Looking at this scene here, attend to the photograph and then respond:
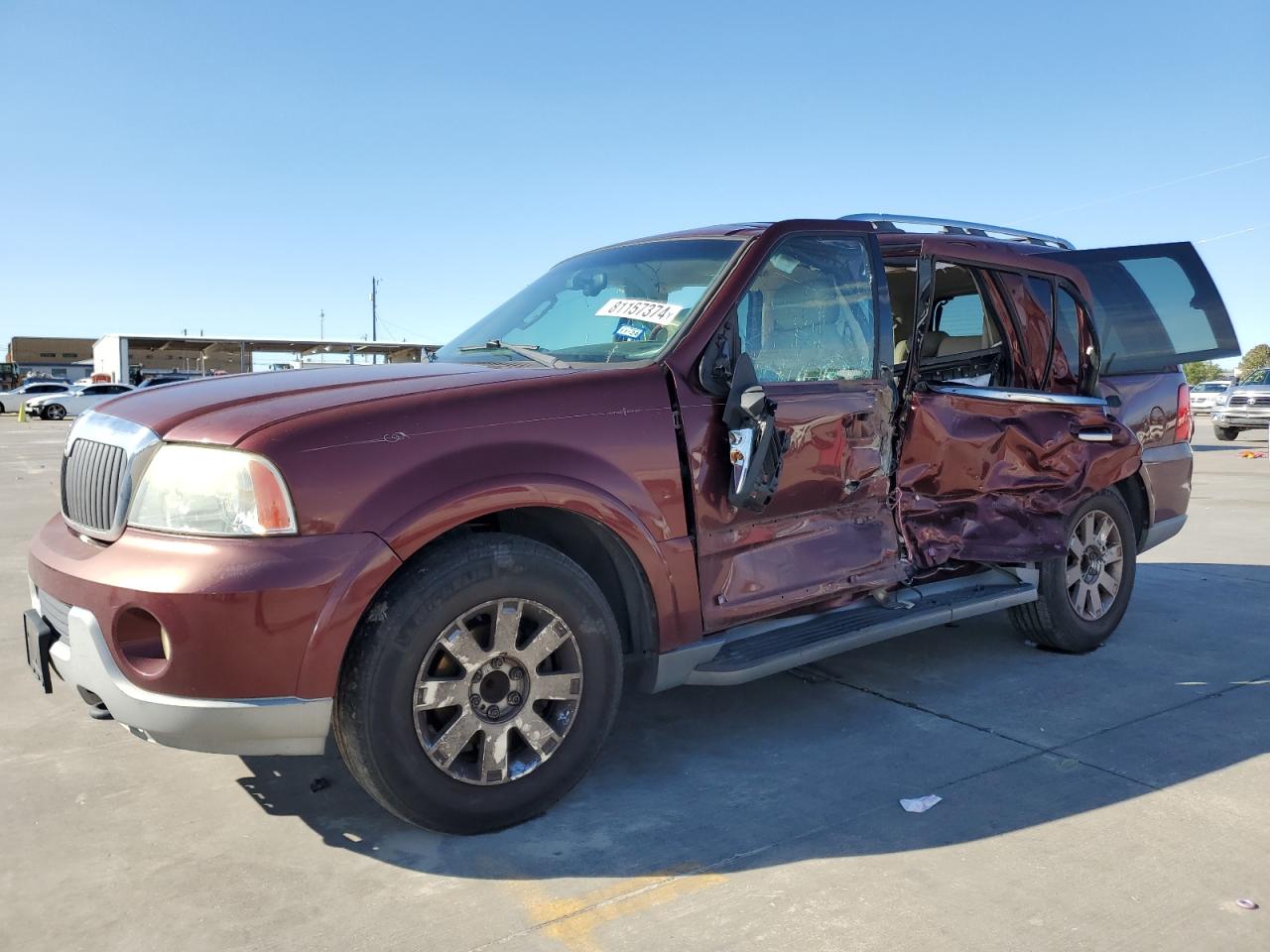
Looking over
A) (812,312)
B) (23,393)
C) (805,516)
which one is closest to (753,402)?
(805,516)

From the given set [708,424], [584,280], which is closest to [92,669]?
[708,424]

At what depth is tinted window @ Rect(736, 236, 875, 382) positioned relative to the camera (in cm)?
380

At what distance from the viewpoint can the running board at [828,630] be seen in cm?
345

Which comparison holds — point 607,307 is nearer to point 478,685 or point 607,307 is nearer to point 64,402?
point 478,685

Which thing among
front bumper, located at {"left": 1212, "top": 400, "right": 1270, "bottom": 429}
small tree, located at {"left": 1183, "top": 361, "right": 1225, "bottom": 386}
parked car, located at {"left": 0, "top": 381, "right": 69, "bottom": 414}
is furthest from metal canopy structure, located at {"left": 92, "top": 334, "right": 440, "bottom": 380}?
small tree, located at {"left": 1183, "top": 361, "right": 1225, "bottom": 386}

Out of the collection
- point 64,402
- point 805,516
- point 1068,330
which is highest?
point 1068,330

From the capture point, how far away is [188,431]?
2840mm

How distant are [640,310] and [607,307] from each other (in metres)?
0.19

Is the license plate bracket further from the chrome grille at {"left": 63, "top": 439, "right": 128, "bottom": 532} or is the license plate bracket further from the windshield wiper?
the windshield wiper

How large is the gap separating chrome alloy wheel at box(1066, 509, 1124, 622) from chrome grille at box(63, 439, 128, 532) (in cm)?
409

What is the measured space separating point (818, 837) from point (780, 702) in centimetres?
126

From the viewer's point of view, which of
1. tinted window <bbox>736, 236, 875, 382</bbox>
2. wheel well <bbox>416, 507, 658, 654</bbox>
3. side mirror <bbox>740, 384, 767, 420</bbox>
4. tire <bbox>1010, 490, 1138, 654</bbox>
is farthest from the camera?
tire <bbox>1010, 490, 1138, 654</bbox>

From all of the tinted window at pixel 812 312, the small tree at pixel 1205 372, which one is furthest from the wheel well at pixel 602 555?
the small tree at pixel 1205 372

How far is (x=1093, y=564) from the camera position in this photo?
505 centimetres
